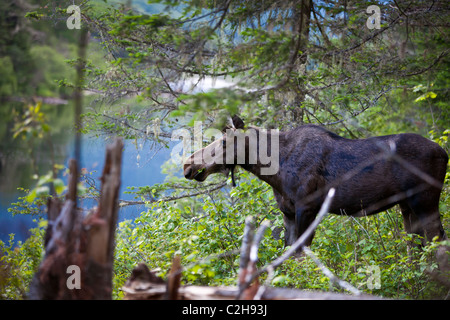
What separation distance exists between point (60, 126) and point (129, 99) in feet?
35.1

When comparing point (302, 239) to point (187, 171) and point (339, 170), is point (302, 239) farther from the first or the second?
point (187, 171)

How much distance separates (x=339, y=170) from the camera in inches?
283

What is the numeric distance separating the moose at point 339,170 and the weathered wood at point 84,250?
371 centimetres

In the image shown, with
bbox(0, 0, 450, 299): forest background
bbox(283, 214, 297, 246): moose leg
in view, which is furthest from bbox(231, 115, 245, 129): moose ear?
bbox(283, 214, 297, 246): moose leg

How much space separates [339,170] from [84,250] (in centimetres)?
452

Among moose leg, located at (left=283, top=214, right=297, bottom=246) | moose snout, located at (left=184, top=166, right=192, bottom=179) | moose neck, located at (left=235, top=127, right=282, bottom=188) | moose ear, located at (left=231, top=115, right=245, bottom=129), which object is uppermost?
moose ear, located at (left=231, top=115, right=245, bottom=129)

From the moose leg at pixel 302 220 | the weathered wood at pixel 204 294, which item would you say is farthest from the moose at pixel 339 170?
the weathered wood at pixel 204 294

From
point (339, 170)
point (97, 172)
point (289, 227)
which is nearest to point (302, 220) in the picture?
point (289, 227)

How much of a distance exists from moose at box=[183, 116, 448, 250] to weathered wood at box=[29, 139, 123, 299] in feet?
12.2

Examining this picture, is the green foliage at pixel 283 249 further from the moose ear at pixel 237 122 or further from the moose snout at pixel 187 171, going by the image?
the moose ear at pixel 237 122

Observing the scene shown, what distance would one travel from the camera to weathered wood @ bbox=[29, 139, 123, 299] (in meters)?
3.82

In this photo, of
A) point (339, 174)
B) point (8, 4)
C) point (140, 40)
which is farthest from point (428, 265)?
point (8, 4)

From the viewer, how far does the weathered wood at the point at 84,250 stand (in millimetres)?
3824

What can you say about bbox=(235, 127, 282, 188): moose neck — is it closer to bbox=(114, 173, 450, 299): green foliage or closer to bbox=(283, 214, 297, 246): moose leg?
bbox=(283, 214, 297, 246): moose leg
